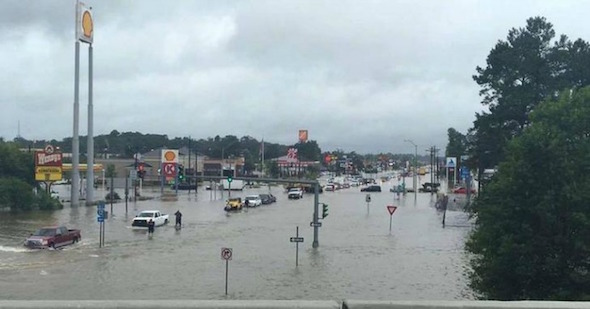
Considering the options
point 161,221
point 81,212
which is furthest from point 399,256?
point 81,212

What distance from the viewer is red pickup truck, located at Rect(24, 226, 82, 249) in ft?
109

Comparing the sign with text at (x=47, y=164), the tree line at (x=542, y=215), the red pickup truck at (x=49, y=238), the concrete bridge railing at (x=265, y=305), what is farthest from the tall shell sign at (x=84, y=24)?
the concrete bridge railing at (x=265, y=305)

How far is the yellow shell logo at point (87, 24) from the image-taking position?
247 ft

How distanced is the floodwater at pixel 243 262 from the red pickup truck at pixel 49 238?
0.53 metres

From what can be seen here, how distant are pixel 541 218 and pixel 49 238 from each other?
25.1 m

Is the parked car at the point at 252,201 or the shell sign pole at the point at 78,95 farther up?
the shell sign pole at the point at 78,95

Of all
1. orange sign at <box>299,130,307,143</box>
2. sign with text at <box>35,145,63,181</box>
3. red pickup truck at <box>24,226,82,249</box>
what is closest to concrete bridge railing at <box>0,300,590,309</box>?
red pickup truck at <box>24,226,82,249</box>

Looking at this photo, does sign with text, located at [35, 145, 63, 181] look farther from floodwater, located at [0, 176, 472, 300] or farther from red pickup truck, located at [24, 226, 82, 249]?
red pickup truck, located at [24, 226, 82, 249]

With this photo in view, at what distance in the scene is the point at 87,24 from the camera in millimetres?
Answer: 76000

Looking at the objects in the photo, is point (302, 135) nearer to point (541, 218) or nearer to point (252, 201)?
point (252, 201)

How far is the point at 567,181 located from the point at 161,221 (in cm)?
3390

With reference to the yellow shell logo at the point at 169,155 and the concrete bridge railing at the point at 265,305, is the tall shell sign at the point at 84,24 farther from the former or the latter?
the concrete bridge railing at the point at 265,305

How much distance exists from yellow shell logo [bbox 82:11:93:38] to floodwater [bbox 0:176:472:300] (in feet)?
101

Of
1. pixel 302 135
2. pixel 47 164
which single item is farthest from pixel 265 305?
pixel 302 135
